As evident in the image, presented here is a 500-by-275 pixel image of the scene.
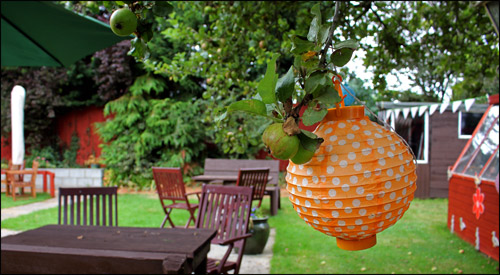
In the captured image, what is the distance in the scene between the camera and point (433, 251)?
4680mm

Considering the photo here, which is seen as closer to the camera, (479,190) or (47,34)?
(47,34)

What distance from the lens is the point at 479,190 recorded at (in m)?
4.58

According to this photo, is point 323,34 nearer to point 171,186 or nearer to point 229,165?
point 171,186

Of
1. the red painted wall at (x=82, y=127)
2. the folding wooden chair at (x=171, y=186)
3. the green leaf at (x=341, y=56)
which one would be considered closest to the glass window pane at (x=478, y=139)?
the folding wooden chair at (x=171, y=186)

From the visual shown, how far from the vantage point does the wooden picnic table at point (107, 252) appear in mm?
2094

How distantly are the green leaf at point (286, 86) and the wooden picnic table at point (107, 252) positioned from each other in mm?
1741

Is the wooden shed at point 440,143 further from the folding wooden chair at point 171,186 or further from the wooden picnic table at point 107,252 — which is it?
the wooden picnic table at point 107,252

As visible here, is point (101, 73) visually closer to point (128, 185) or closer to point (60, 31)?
point (128, 185)

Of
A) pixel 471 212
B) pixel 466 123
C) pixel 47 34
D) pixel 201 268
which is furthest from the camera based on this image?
pixel 466 123

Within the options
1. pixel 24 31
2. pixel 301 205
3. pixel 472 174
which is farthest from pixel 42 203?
pixel 301 205

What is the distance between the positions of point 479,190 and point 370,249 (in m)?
1.48

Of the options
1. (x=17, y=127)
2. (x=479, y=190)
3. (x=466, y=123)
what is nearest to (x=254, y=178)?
(x=479, y=190)

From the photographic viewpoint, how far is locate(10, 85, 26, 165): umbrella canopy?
5348 mm

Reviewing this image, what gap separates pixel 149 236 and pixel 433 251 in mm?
3689
